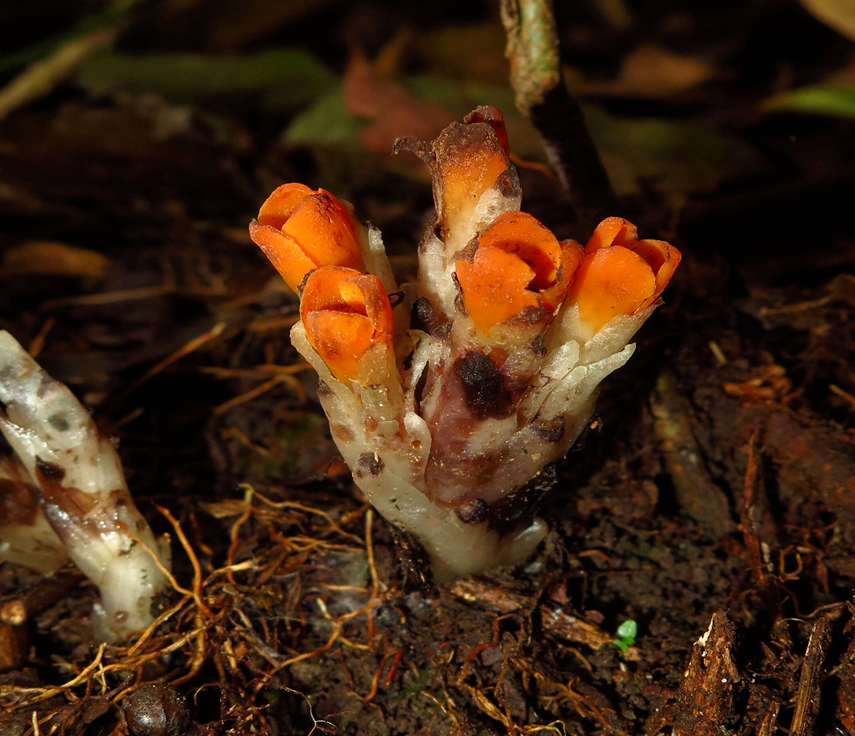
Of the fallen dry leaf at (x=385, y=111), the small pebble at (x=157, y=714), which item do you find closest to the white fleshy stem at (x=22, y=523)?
the small pebble at (x=157, y=714)

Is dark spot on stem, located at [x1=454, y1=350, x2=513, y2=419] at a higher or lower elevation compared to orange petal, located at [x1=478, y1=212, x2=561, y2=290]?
lower

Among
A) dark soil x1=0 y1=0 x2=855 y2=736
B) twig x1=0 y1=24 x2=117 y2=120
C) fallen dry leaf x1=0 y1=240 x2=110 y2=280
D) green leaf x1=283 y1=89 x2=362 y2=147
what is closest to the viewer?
dark soil x1=0 y1=0 x2=855 y2=736

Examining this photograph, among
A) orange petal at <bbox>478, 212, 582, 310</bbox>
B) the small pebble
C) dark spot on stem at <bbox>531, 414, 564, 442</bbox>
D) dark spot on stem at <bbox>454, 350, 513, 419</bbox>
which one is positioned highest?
orange petal at <bbox>478, 212, 582, 310</bbox>

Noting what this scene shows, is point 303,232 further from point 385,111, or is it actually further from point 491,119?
point 385,111

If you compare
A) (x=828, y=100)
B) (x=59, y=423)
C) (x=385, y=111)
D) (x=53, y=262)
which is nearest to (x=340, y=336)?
(x=59, y=423)

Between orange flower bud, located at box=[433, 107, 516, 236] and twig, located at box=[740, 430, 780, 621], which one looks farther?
twig, located at box=[740, 430, 780, 621]

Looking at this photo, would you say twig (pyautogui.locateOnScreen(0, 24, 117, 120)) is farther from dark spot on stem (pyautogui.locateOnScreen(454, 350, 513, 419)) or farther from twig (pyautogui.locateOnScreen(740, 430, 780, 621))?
twig (pyautogui.locateOnScreen(740, 430, 780, 621))

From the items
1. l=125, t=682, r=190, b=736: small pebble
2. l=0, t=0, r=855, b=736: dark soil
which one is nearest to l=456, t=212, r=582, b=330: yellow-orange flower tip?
l=0, t=0, r=855, b=736: dark soil
